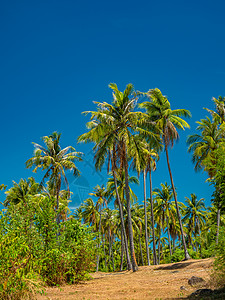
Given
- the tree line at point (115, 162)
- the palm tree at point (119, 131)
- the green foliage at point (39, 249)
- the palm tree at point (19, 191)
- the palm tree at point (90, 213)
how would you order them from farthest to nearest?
the palm tree at point (90, 213) → the palm tree at point (19, 191) → the palm tree at point (119, 131) → the tree line at point (115, 162) → the green foliage at point (39, 249)

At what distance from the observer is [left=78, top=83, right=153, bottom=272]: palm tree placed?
64.0 ft

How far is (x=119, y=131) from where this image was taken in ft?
67.0

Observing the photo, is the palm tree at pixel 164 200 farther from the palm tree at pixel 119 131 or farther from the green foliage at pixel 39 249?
the green foliage at pixel 39 249

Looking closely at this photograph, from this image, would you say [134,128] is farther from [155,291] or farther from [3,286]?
[3,286]

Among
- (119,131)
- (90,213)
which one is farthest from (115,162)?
(90,213)

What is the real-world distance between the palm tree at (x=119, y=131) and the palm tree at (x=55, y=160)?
6516mm

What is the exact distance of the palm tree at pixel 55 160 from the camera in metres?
26.1

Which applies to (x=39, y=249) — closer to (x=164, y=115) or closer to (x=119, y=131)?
(x=119, y=131)

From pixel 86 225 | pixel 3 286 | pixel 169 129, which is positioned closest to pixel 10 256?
pixel 3 286

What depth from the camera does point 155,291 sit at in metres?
9.84

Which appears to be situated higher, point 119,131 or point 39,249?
point 119,131

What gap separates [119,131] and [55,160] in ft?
29.0

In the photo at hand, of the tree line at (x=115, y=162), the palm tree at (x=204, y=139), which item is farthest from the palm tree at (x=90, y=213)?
the palm tree at (x=204, y=139)

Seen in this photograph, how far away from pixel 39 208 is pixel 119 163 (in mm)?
9230
